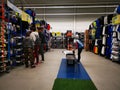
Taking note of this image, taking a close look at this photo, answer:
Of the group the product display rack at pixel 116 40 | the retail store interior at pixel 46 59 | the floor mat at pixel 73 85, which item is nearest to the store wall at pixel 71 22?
the retail store interior at pixel 46 59

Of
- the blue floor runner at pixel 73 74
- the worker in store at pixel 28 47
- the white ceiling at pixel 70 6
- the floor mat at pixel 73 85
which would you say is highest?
the white ceiling at pixel 70 6

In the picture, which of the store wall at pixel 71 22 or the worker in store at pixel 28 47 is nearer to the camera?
the worker in store at pixel 28 47

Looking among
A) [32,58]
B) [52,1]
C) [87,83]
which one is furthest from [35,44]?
[52,1]

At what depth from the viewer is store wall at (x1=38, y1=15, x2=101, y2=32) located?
18.9 m

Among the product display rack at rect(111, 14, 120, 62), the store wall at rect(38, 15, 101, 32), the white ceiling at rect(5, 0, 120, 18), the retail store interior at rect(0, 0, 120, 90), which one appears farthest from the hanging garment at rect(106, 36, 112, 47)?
the store wall at rect(38, 15, 101, 32)

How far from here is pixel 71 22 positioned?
1908 cm

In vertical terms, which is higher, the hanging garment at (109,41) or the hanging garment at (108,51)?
the hanging garment at (109,41)

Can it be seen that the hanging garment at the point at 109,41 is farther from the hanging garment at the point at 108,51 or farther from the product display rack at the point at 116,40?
the product display rack at the point at 116,40

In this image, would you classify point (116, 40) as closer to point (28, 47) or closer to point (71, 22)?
point (28, 47)

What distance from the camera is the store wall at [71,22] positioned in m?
18.9

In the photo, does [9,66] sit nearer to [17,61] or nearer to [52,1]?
[17,61]

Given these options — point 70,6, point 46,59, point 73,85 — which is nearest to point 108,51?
point 46,59

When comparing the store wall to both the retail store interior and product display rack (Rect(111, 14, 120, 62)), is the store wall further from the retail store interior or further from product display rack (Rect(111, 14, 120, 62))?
product display rack (Rect(111, 14, 120, 62))

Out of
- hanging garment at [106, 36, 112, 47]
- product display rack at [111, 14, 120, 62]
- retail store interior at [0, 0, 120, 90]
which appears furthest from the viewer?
hanging garment at [106, 36, 112, 47]
